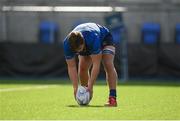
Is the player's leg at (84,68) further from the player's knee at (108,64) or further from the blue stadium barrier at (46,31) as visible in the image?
the blue stadium barrier at (46,31)

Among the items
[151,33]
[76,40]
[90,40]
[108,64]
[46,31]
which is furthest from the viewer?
[151,33]

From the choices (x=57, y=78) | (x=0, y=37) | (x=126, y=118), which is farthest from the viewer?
(x=0, y=37)

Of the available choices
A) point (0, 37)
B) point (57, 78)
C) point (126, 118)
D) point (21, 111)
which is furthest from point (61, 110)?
point (0, 37)

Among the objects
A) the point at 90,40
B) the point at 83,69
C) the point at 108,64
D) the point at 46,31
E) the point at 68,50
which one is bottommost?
the point at 46,31

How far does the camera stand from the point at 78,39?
11.5m

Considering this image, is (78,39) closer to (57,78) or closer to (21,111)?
(21,111)

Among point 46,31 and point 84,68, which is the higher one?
point 84,68

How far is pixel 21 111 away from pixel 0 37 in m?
19.0

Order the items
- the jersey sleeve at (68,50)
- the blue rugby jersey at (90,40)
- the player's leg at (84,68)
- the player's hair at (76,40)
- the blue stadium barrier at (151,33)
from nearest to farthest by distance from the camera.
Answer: the player's hair at (76,40)
the blue rugby jersey at (90,40)
the jersey sleeve at (68,50)
the player's leg at (84,68)
the blue stadium barrier at (151,33)

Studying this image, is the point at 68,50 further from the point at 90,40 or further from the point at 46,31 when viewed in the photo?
the point at 46,31

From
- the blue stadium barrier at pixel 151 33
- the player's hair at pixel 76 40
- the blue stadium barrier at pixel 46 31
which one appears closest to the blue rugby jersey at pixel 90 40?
the player's hair at pixel 76 40

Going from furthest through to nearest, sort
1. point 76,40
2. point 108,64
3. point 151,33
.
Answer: point 151,33 < point 108,64 < point 76,40

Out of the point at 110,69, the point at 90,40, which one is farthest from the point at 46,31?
the point at 90,40

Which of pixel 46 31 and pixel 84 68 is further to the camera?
pixel 46 31
